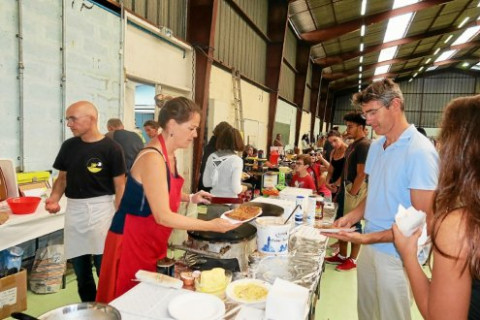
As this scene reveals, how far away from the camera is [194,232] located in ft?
5.29

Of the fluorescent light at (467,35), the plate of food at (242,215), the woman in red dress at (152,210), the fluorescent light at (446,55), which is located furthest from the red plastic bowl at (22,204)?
the fluorescent light at (446,55)

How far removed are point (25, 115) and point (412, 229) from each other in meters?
3.22

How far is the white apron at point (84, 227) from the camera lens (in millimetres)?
2287

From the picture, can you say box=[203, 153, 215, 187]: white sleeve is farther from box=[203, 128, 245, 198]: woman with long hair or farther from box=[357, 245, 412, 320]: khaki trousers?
box=[357, 245, 412, 320]: khaki trousers

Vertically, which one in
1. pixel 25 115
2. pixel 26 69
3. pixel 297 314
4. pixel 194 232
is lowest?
pixel 297 314

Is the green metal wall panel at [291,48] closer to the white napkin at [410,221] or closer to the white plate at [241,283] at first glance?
the white plate at [241,283]

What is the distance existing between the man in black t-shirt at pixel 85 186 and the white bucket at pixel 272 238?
1.23 metres

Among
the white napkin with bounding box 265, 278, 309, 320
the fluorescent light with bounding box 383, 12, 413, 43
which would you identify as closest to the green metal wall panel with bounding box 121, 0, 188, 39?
the white napkin with bounding box 265, 278, 309, 320

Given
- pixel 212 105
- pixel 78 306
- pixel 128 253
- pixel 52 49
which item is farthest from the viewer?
pixel 212 105

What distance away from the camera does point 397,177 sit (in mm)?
1678

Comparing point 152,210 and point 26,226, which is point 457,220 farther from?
point 26,226

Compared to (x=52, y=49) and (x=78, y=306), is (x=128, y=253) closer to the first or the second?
(x=78, y=306)

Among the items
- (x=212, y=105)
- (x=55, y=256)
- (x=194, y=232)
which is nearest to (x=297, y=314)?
(x=194, y=232)

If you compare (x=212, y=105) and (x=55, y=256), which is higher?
(x=212, y=105)
